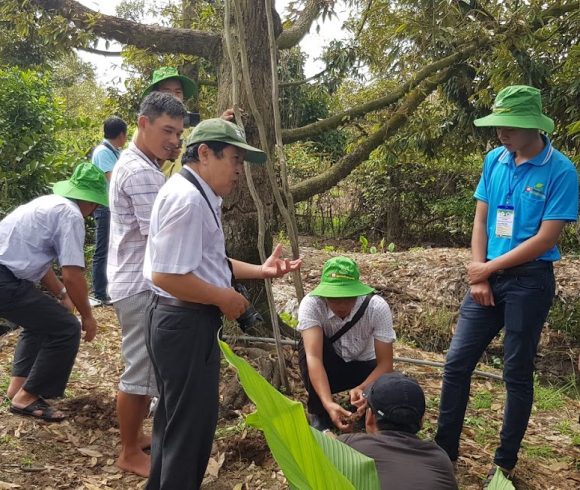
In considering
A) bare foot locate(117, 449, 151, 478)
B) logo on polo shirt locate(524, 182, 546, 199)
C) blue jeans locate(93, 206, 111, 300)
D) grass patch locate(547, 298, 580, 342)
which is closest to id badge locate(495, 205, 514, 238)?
logo on polo shirt locate(524, 182, 546, 199)

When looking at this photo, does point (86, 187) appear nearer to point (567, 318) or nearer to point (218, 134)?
point (218, 134)

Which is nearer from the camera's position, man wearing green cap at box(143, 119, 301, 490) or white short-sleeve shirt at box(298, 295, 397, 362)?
man wearing green cap at box(143, 119, 301, 490)

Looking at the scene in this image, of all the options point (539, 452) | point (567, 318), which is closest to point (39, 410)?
point (539, 452)

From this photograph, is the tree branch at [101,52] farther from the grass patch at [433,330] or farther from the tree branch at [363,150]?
the grass patch at [433,330]

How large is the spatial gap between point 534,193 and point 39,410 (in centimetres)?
297

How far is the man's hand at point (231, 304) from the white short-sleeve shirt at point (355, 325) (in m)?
0.98

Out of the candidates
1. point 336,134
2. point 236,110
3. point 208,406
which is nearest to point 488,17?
point 236,110

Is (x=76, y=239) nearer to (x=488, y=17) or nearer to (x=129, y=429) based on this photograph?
(x=129, y=429)

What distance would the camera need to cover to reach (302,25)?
530 cm

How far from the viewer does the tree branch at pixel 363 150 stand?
220 inches

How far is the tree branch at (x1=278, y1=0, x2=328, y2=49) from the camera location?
521 cm

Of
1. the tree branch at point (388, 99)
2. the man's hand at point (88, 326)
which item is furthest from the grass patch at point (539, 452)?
the tree branch at point (388, 99)

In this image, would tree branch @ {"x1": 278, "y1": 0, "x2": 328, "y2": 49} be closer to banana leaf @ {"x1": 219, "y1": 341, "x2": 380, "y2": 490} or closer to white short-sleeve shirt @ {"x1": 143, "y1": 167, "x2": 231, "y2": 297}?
white short-sleeve shirt @ {"x1": 143, "y1": 167, "x2": 231, "y2": 297}

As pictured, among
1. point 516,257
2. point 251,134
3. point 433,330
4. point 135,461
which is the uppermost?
point 251,134
